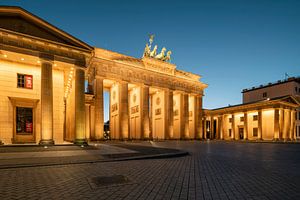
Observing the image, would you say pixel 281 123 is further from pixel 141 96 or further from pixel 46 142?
pixel 46 142

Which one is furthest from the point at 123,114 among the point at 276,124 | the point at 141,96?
the point at 276,124

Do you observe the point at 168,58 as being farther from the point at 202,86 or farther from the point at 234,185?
the point at 234,185

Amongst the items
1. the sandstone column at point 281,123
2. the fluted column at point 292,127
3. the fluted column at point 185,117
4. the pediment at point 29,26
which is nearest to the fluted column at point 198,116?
the fluted column at point 185,117

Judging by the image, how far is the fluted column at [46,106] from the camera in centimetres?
1773

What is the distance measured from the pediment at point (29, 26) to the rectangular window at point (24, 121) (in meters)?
8.47

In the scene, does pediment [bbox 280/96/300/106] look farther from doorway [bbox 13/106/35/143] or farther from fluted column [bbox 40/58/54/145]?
doorway [bbox 13/106/35/143]

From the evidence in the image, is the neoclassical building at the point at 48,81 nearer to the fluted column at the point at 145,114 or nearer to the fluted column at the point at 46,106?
the fluted column at the point at 46,106

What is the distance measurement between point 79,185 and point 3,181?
2.88 meters

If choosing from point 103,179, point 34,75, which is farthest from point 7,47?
point 103,179

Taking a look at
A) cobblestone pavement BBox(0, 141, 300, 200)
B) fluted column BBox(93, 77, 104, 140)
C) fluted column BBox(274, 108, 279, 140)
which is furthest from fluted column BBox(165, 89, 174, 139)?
cobblestone pavement BBox(0, 141, 300, 200)

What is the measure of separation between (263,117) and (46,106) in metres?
56.7

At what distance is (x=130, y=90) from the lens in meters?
47.4

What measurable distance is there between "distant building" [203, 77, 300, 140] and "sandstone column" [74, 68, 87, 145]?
4964 cm

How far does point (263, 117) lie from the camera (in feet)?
181
